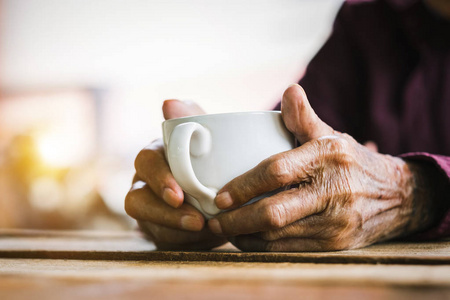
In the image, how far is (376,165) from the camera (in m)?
0.55

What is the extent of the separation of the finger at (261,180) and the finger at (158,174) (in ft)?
0.22

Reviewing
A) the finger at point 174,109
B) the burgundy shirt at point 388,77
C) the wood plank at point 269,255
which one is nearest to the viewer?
the wood plank at point 269,255

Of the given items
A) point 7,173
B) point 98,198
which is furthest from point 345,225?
point 7,173

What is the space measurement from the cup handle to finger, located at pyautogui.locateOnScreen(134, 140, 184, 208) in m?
0.04

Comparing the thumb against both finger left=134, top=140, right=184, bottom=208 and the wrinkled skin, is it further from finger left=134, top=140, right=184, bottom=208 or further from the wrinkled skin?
finger left=134, top=140, right=184, bottom=208

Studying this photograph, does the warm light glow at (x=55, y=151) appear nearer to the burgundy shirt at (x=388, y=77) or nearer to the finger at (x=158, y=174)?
the burgundy shirt at (x=388, y=77)

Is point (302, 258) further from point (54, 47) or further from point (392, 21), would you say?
point (54, 47)

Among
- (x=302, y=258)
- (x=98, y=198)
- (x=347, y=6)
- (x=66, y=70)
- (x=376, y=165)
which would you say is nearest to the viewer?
(x=302, y=258)

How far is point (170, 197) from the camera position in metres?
0.49

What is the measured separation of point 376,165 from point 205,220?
0.73 ft

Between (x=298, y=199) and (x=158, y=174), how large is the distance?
0.55ft

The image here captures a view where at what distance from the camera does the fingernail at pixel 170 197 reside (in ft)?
1.60

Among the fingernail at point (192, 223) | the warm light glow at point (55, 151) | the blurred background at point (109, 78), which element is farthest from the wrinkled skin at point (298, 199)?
the warm light glow at point (55, 151)

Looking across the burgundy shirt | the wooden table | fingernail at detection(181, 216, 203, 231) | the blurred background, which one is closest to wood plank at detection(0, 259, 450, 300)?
the wooden table
